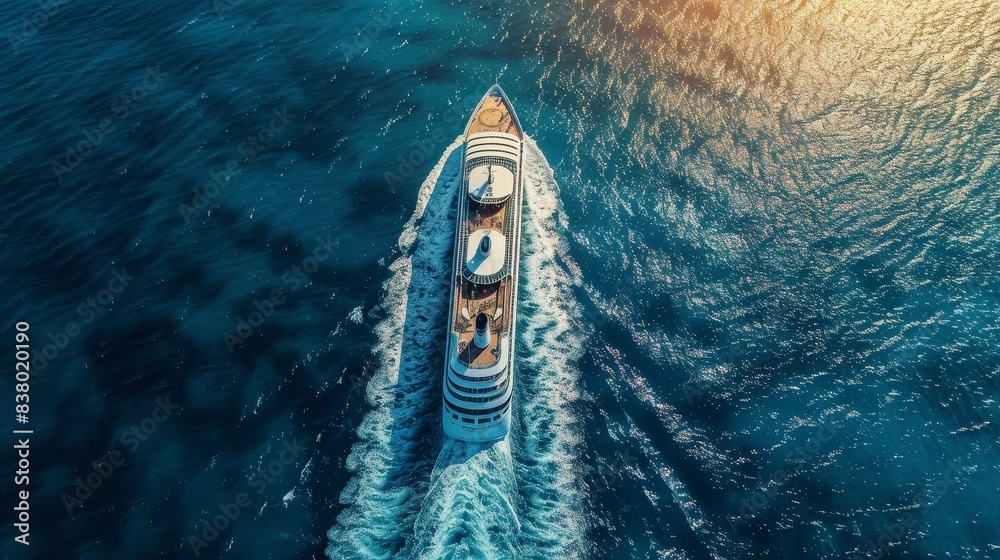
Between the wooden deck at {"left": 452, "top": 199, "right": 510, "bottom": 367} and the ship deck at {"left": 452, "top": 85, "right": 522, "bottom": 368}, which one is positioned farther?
the ship deck at {"left": 452, "top": 85, "right": 522, "bottom": 368}

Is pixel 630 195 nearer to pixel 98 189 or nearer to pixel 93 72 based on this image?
pixel 98 189

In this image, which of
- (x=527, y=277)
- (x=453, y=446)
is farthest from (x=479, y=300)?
(x=453, y=446)

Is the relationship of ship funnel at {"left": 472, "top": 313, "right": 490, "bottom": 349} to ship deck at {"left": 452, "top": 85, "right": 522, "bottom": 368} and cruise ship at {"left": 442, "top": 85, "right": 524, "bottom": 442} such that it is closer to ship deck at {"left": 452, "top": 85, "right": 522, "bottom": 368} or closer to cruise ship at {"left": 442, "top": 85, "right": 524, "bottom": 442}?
cruise ship at {"left": 442, "top": 85, "right": 524, "bottom": 442}

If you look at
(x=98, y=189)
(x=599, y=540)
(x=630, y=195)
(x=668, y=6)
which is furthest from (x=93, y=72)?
(x=599, y=540)

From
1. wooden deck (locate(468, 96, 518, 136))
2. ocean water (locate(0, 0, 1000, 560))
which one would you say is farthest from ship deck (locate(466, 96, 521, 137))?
ocean water (locate(0, 0, 1000, 560))

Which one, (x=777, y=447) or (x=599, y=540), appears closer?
(x=599, y=540)

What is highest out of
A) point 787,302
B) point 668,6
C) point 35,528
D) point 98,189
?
point 668,6

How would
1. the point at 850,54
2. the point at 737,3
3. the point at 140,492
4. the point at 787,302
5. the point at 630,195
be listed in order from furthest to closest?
the point at 737,3, the point at 850,54, the point at 630,195, the point at 787,302, the point at 140,492
